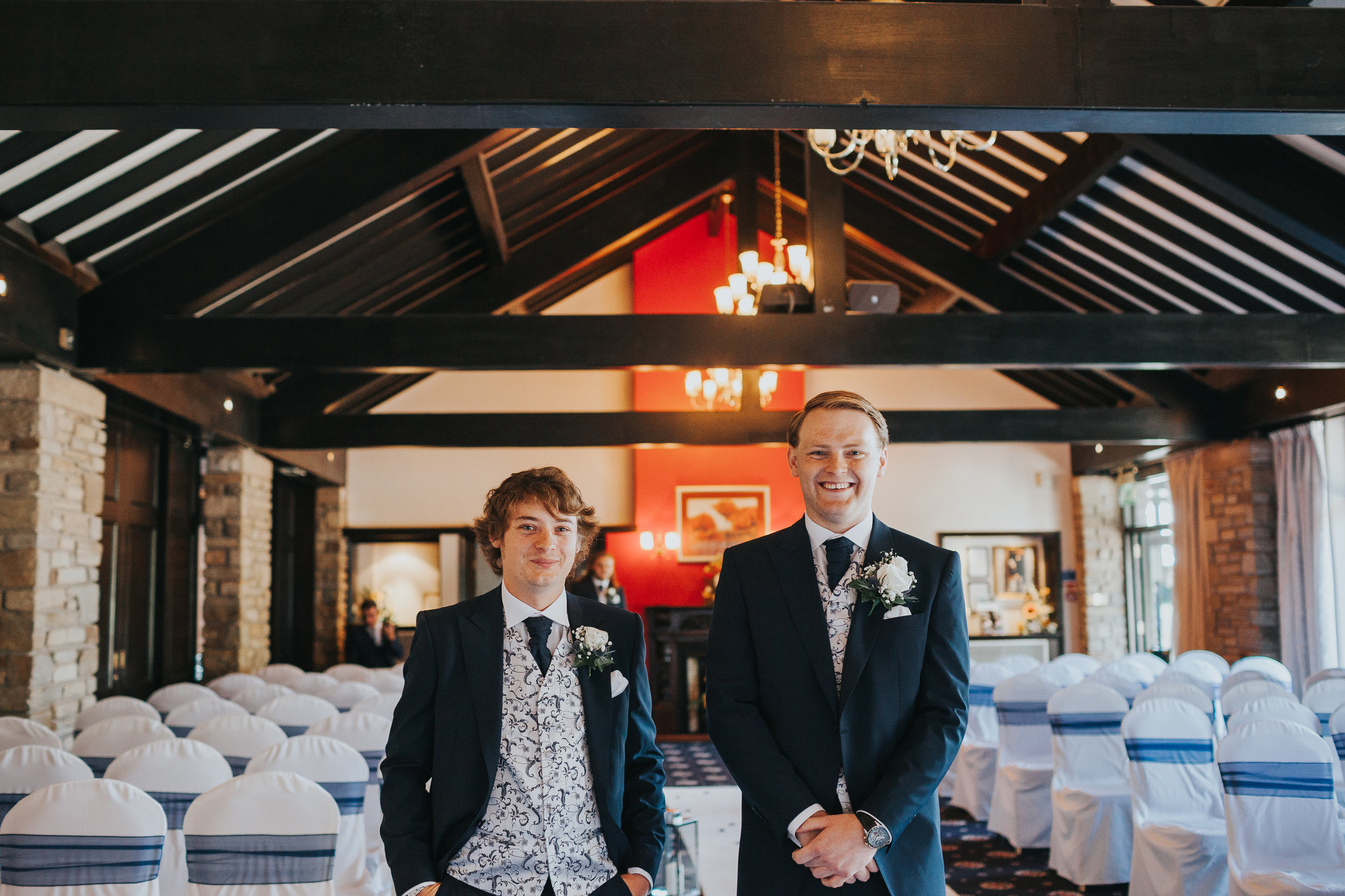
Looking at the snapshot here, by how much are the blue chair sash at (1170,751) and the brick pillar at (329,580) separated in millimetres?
8959

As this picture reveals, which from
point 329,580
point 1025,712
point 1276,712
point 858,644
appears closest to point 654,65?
point 858,644

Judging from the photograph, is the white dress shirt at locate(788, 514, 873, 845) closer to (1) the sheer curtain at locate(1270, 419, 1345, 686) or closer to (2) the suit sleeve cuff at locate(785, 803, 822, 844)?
(2) the suit sleeve cuff at locate(785, 803, 822, 844)

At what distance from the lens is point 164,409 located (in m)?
7.02

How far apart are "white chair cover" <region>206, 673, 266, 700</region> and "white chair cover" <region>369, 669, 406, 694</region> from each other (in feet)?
2.35

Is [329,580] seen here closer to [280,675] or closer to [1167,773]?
[280,675]

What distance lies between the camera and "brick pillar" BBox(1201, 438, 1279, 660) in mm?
8984

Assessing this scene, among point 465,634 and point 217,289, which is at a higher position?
point 217,289

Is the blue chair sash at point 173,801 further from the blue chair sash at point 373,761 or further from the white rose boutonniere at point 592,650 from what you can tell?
the white rose boutonniere at point 592,650

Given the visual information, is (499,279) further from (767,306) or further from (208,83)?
(208,83)

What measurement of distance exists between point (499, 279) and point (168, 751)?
658 centimetres

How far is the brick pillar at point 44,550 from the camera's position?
5.33 m

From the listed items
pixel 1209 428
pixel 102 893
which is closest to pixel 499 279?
pixel 1209 428

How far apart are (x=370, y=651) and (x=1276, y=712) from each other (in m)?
8.06

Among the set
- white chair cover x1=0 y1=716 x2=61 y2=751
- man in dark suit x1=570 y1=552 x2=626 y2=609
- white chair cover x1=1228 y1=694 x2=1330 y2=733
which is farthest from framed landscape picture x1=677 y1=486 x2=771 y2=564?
white chair cover x1=0 y1=716 x2=61 y2=751
